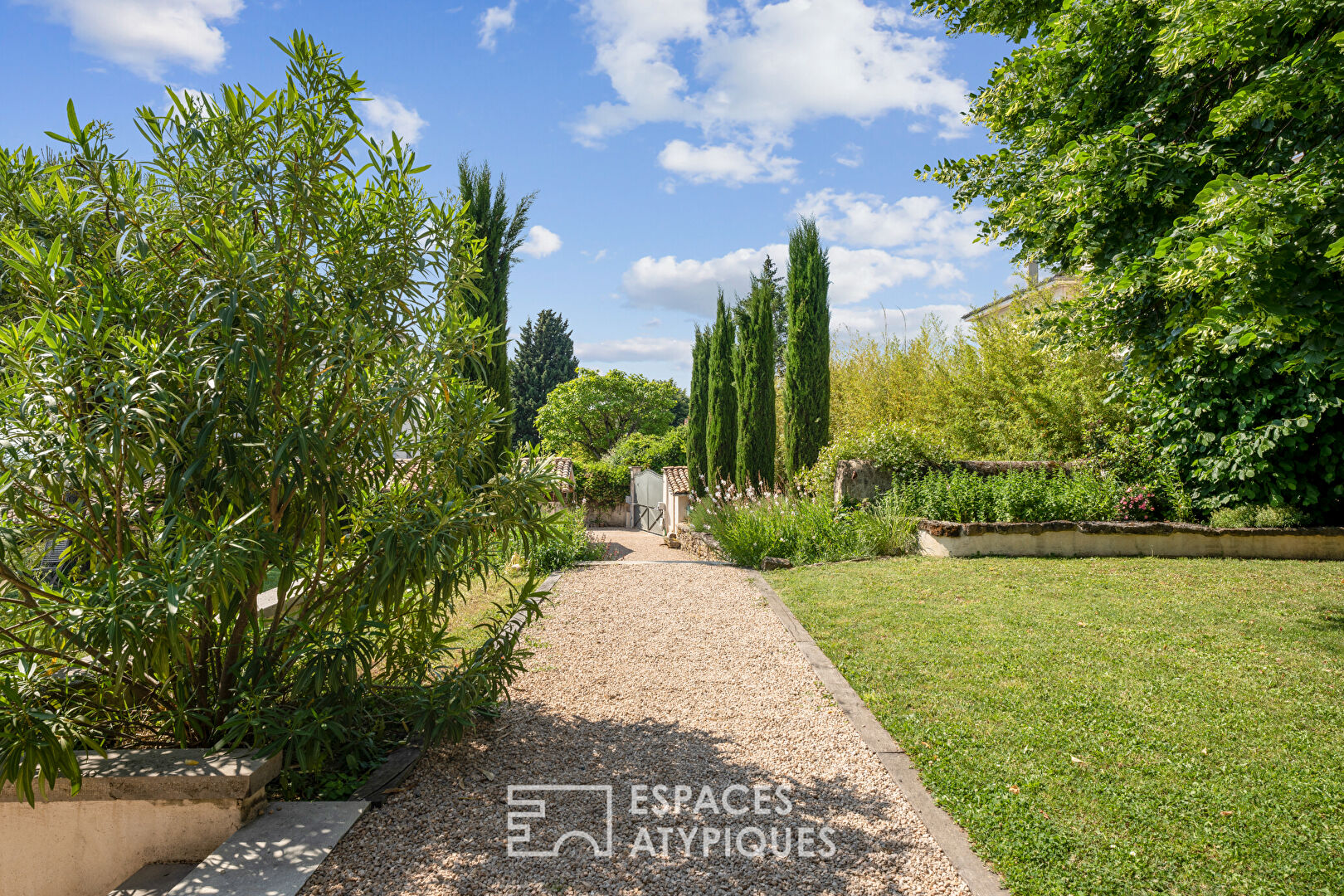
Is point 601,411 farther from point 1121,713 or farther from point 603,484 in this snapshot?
point 1121,713

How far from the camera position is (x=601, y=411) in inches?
1230

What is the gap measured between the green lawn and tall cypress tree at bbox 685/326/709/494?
9.80 meters

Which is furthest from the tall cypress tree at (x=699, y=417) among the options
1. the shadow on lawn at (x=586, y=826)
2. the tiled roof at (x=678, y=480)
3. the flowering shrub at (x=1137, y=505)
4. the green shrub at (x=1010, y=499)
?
the shadow on lawn at (x=586, y=826)

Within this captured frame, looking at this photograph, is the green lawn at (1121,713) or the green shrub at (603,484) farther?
the green shrub at (603,484)

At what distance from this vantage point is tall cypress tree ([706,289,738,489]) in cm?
1588

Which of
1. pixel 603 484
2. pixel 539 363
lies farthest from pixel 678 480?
pixel 539 363

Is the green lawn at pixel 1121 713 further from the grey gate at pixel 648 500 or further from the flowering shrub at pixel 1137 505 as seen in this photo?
the grey gate at pixel 648 500

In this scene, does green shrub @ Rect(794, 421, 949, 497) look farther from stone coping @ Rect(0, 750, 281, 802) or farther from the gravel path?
stone coping @ Rect(0, 750, 281, 802)

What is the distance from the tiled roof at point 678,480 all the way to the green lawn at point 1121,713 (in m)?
10.5

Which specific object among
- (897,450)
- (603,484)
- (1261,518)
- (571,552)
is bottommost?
(571,552)

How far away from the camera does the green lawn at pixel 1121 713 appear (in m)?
2.75

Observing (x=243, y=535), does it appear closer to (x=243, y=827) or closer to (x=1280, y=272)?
(x=243, y=827)

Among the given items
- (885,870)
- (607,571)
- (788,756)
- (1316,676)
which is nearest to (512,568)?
(607,571)

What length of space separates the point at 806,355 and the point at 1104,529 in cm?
655
